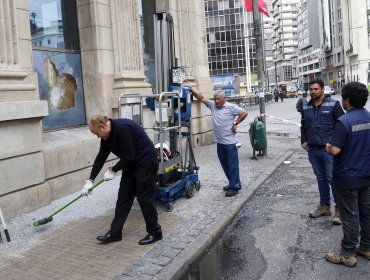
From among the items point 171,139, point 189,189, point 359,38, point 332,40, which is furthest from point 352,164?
point 332,40

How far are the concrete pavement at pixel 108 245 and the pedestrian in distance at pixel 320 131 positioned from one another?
136 cm

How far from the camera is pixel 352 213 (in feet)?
14.8

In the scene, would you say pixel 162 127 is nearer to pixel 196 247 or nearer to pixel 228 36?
pixel 196 247

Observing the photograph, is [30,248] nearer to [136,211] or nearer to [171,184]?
[136,211]

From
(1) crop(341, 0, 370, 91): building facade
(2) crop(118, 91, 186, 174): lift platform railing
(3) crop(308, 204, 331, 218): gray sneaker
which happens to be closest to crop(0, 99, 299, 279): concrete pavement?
(2) crop(118, 91, 186, 174): lift platform railing

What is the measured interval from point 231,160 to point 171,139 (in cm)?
109

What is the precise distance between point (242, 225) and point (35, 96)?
384 centimetres

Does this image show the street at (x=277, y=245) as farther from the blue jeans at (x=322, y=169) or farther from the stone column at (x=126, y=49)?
the stone column at (x=126, y=49)

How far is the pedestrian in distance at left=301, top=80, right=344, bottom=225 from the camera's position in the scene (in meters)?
5.77

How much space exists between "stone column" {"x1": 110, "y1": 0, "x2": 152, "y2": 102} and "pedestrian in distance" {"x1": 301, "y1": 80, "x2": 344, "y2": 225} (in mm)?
4676

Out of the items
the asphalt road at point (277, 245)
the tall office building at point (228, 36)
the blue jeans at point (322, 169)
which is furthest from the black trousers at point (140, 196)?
the tall office building at point (228, 36)

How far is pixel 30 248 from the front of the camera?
534cm

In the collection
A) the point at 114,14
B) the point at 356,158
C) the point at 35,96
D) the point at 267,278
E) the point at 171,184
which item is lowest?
the point at 267,278

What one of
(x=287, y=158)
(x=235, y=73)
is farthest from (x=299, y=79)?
(x=287, y=158)
